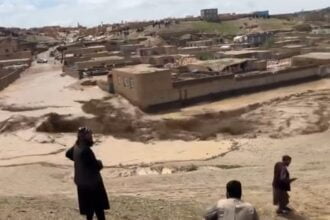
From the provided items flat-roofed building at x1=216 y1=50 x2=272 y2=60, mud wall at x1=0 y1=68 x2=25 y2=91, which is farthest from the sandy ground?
flat-roofed building at x1=216 y1=50 x2=272 y2=60

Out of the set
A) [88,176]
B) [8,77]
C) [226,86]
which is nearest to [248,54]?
[226,86]

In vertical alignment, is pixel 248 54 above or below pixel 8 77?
above

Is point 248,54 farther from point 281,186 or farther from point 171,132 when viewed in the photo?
point 281,186

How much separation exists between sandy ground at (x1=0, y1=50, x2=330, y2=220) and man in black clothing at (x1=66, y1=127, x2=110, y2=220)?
6.88 ft

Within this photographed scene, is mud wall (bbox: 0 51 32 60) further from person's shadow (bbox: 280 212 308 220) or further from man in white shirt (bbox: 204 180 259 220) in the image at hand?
man in white shirt (bbox: 204 180 259 220)

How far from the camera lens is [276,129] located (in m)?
28.0

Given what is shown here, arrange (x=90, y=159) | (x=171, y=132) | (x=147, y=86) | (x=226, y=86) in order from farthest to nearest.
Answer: (x=226, y=86), (x=147, y=86), (x=171, y=132), (x=90, y=159)

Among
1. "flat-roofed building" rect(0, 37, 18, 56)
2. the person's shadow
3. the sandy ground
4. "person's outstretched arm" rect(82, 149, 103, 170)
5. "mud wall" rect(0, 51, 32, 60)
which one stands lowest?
the sandy ground

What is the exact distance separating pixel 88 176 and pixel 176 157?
16.9 metres

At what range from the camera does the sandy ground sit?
36.4 ft

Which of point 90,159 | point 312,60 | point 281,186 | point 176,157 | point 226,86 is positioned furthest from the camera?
point 312,60

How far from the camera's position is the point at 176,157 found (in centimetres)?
2398

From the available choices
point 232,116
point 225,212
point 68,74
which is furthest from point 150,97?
point 225,212

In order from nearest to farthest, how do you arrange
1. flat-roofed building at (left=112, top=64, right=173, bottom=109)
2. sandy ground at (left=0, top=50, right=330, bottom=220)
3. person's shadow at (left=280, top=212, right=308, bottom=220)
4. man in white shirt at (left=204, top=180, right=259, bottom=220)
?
man in white shirt at (left=204, top=180, right=259, bottom=220), person's shadow at (left=280, top=212, right=308, bottom=220), sandy ground at (left=0, top=50, right=330, bottom=220), flat-roofed building at (left=112, top=64, right=173, bottom=109)
